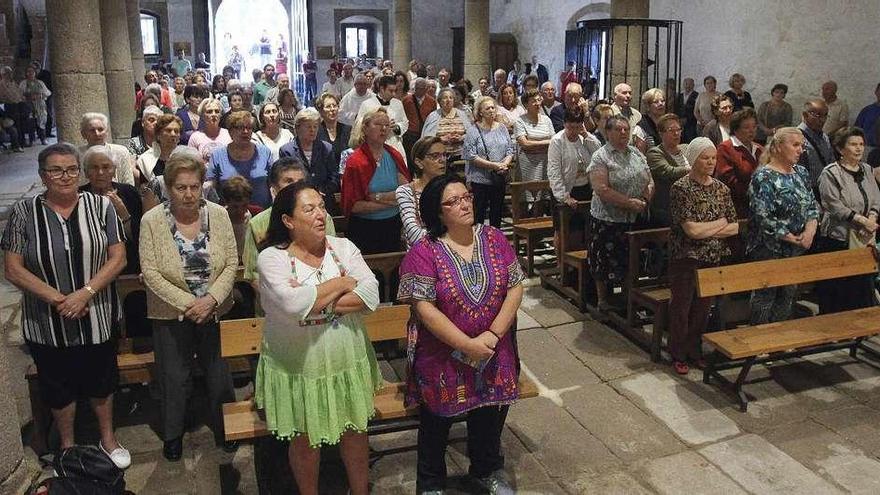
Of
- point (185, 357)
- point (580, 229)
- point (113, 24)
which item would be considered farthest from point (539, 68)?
point (185, 357)

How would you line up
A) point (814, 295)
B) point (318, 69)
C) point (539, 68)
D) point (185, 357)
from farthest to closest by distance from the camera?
point (318, 69)
point (539, 68)
point (814, 295)
point (185, 357)

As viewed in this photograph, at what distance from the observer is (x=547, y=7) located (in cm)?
Answer: 1950

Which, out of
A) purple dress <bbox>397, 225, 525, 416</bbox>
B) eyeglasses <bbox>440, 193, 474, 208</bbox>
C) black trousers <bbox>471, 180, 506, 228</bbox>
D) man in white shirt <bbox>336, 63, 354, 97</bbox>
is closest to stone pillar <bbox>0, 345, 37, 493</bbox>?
purple dress <bbox>397, 225, 525, 416</bbox>

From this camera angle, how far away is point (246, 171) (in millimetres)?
5094

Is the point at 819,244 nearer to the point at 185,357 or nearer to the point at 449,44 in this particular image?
the point at 185,357

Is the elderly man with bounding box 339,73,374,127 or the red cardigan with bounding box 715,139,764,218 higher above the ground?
the elderly man with bounding box 339,73,374,127

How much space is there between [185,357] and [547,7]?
57.3ft

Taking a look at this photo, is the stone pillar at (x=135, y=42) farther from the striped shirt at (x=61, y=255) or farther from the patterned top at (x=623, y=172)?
the striped shirt at (x=61, y=255)

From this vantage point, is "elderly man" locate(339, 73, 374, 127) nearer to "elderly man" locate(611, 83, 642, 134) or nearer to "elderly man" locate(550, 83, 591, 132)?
"elderly man" locate(550, 83, 591, 132)

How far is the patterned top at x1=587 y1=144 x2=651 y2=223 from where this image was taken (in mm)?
5191

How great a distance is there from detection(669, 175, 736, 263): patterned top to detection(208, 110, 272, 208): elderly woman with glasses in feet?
8.54

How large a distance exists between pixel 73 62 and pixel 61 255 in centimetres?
412

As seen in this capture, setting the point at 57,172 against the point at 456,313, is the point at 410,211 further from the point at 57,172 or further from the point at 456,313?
the point at 57,172

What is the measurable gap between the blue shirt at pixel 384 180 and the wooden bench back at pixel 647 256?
1637 millimetres
